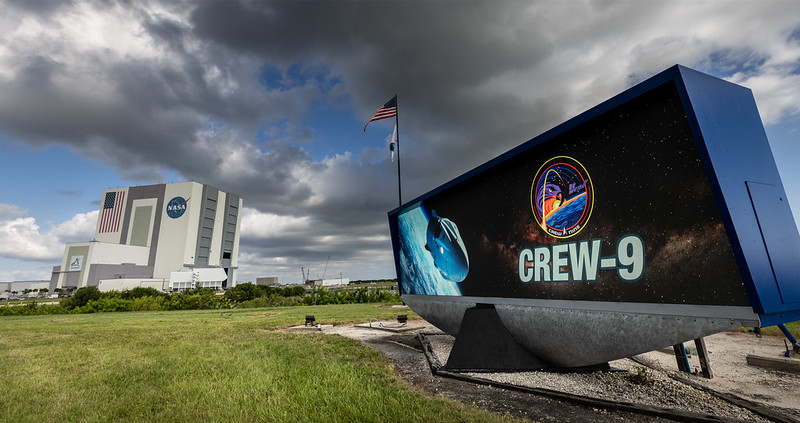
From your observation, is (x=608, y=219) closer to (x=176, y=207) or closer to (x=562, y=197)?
(x=562, y=197)

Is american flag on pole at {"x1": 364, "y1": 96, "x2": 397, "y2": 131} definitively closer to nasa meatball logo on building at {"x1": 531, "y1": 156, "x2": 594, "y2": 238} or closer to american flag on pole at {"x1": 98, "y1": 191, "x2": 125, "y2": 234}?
nasa meatball logo on building at {"x1": 531, "y1": 156, "x2": 594, "y2": 238}

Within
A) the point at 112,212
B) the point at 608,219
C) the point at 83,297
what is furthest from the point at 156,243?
the point at 608,219

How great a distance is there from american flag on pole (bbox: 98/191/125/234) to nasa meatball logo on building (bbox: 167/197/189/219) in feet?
60.7

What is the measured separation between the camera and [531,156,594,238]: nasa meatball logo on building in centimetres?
625

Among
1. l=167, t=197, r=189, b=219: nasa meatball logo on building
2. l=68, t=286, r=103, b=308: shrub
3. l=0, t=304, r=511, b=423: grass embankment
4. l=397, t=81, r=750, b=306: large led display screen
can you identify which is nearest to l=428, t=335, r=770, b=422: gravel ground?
l=397, t=81, r=750, b=306: large led display screen

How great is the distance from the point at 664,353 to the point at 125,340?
20102 millimetres

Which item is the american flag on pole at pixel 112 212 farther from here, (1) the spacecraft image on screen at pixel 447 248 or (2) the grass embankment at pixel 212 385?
(1) the spacecraft image on screen at pixel 447 248

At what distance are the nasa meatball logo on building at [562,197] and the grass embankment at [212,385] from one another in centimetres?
363

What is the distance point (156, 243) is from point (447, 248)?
402 feet

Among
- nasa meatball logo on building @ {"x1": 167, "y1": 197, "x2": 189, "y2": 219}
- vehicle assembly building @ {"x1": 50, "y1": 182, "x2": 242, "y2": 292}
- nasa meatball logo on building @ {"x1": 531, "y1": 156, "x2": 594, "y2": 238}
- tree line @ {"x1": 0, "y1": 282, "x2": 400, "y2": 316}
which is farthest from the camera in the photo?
nasa meatball logo on building @ {"x1": 167, "y1": 197, "x2": 189, "y2": 219}

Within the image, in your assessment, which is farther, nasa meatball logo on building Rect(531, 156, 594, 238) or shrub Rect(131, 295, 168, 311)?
shrub Rect(131, 295, 168, 311)

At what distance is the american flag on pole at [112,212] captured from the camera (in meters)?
109


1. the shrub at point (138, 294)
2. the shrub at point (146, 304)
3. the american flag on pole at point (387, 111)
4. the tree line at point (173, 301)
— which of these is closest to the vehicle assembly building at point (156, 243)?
the shrub at point (138, 294)

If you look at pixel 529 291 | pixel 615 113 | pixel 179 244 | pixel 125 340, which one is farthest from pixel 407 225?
Result: pixel 179 244
